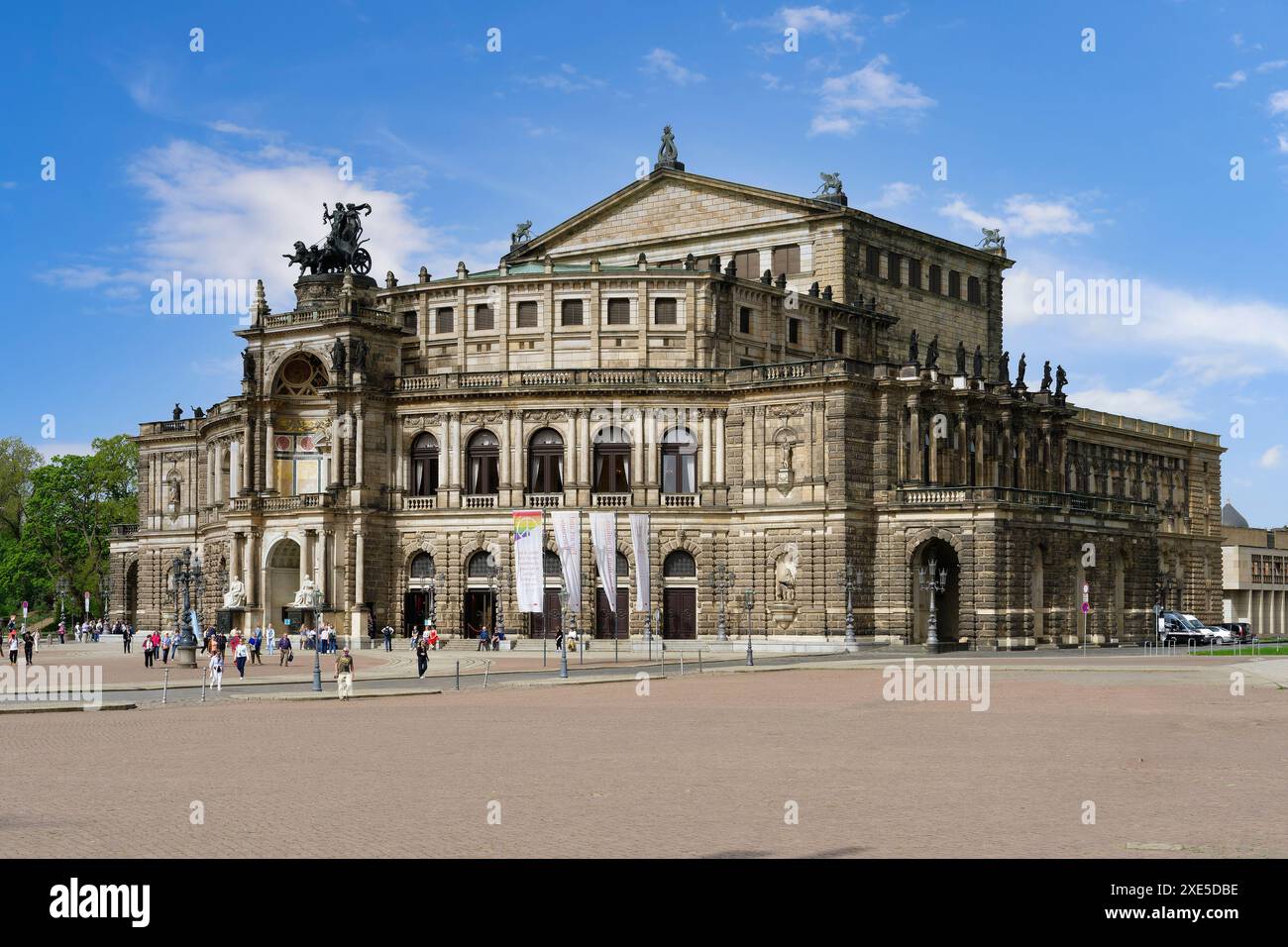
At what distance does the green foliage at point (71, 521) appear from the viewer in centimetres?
14525

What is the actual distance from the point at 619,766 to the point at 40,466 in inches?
5122

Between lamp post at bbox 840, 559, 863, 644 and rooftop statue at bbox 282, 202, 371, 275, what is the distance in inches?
1507

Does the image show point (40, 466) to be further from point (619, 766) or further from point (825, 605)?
point (619, 766)

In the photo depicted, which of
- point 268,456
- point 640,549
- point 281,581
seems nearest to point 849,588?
point 640,549

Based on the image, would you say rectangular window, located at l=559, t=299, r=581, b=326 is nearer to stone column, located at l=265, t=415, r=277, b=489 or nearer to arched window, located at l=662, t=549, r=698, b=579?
arched window, located at l=662, t=549, r=698, b=579

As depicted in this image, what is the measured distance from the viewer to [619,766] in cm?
2923

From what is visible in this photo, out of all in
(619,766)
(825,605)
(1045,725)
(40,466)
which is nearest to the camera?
(619,766)

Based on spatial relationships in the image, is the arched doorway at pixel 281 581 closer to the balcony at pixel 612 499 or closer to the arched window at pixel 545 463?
the arched window at pixel 545 463

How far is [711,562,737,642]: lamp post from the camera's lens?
9144 cm

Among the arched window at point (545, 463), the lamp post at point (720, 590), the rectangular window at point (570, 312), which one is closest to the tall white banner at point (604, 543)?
the lamp post at point (720, 590)

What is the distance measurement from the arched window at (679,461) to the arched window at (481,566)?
440 inches

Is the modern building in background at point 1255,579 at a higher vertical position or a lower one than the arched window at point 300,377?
lower

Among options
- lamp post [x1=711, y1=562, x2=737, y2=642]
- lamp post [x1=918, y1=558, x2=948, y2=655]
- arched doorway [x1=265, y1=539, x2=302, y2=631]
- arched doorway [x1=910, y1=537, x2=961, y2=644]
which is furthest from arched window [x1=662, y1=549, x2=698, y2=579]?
arched doorway [x1=265, y1=539, x2=302, y2=631]

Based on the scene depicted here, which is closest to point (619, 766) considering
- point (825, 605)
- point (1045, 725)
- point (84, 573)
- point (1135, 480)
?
point (1045, 725)
